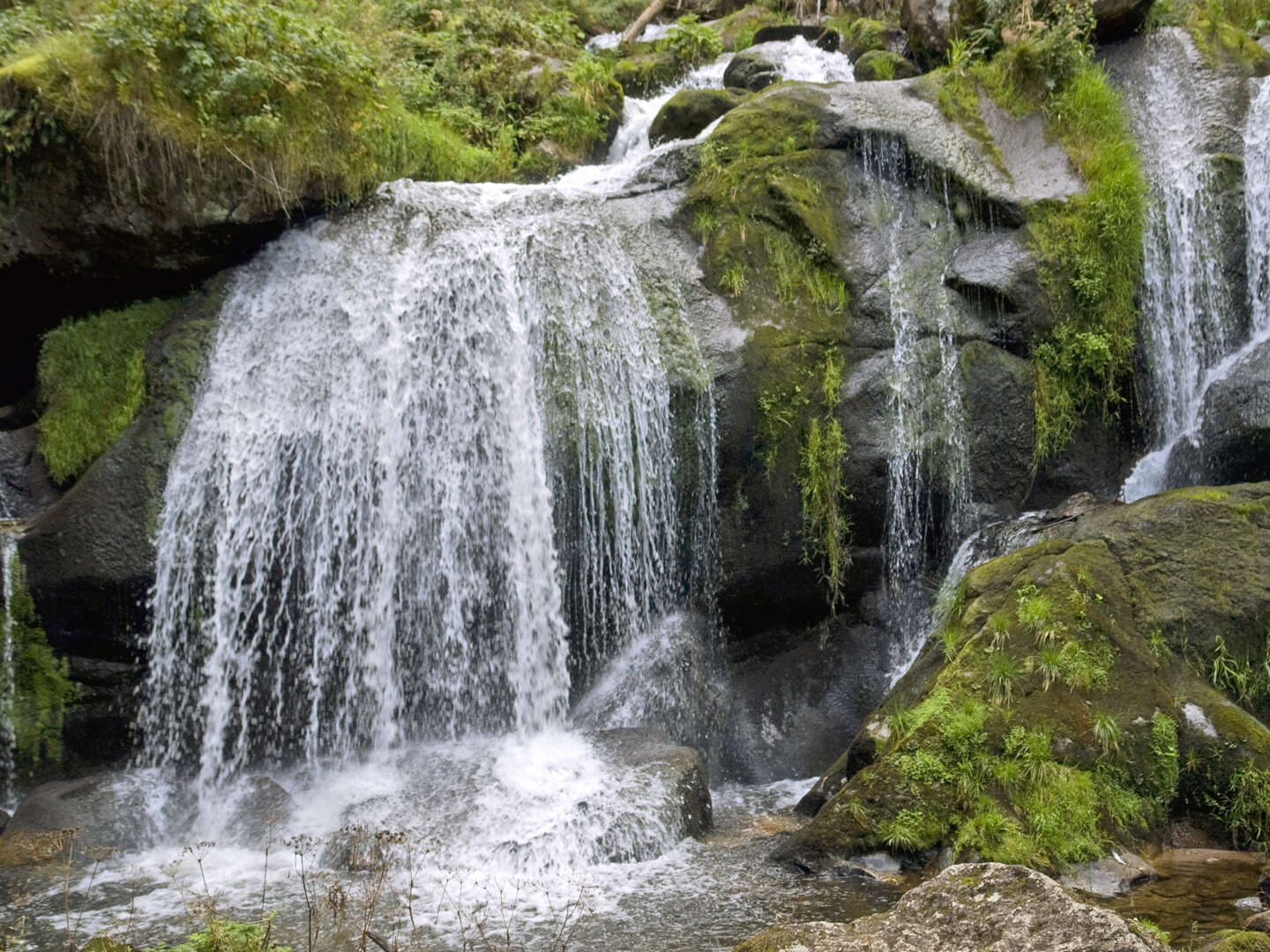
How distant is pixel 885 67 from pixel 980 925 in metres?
11.3

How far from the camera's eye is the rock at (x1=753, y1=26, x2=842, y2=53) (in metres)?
14.5

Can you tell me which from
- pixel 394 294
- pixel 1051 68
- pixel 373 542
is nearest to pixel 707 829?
pixel 373 542

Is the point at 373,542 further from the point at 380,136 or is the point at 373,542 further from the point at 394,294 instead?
the point at 380,136

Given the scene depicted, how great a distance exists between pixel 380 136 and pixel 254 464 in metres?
3.63

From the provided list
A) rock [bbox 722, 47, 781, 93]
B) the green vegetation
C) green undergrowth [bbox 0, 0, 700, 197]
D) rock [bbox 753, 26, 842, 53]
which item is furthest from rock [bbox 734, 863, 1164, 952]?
rock [bbox 753, 26, 842, 53]

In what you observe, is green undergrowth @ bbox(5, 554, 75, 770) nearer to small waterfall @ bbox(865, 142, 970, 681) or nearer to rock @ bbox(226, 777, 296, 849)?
rock @ bbox(226, 777, 296, 849)

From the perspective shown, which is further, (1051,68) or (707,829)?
(1051,68)

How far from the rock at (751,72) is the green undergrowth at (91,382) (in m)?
8.15

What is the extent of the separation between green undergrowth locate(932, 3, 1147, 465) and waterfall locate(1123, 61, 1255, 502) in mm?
192

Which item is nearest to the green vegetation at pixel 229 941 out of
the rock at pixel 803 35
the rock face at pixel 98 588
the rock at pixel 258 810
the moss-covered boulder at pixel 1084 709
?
the rock at pixel 258 810

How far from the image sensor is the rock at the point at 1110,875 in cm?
499

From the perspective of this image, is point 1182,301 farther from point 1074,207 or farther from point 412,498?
point 412,498

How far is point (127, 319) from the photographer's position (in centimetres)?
890

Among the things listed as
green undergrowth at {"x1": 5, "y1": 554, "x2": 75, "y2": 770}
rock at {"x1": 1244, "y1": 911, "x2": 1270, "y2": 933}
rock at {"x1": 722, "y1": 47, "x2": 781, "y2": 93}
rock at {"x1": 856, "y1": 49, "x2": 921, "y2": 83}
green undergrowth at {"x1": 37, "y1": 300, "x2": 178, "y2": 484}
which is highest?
rock at {"x1": 722, "y1": 47, "x2": 781, "y2": 93}
